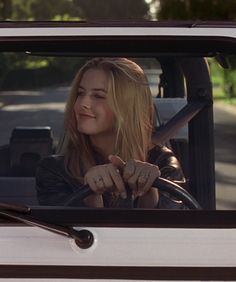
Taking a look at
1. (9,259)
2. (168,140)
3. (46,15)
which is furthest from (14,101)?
(46,15)

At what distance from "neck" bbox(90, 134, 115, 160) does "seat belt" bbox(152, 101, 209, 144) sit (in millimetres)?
228

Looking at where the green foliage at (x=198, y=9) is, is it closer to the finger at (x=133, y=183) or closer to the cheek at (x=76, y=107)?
the cheek at (x=76, y=107)

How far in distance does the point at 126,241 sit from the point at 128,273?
3.4 inches

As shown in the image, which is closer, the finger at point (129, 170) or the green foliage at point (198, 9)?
the finger at point (129, 170)

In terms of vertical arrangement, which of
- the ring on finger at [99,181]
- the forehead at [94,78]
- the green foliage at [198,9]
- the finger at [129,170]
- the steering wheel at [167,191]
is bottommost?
the green foliage at [198,9]

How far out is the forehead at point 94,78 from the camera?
99.3 inches

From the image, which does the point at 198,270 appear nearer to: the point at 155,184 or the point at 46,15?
the point at 155,184

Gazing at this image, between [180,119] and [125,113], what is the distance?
1.31 ft

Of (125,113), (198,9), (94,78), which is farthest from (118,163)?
(198,9)

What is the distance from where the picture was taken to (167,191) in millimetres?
2465

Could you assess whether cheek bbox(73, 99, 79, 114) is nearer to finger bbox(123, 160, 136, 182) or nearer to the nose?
the nose

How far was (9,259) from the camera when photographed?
2.14 meters

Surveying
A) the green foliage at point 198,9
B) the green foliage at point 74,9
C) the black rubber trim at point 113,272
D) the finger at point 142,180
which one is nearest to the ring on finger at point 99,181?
the finger at point 142,180

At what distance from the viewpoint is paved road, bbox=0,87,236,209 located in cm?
278
